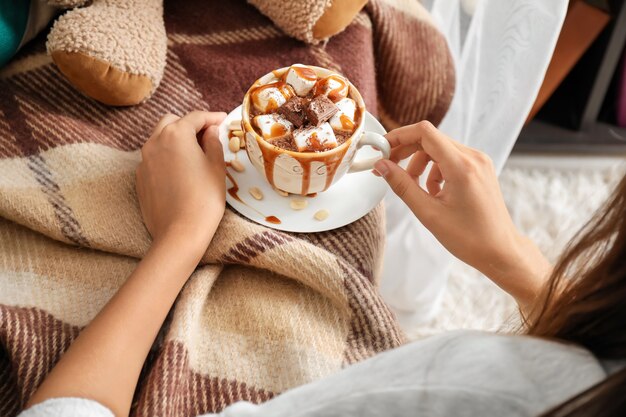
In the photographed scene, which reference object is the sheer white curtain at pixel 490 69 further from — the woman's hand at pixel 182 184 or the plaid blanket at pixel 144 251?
the woman's hand at pixel 182 184

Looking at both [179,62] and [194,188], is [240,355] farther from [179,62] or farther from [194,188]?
[179,62]

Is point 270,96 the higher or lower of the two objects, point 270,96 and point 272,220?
the higher

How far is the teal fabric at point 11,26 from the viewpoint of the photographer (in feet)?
2.10

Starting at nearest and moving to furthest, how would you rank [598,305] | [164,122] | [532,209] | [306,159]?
[598,305], [306,159], [164,122], [532,209]

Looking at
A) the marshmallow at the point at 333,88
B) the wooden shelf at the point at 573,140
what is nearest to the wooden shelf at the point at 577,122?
the wooden shelf at the point at 573,140

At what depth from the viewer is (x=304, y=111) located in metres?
0.54

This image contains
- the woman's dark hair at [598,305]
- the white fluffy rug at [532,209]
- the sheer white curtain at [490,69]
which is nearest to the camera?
the woman's dark hair at [598,305]

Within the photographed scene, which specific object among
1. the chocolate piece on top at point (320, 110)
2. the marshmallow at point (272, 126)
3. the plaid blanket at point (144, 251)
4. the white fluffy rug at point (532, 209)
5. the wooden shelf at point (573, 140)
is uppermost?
the chocolate piece on top at point (320, 110)

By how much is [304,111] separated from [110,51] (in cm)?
23

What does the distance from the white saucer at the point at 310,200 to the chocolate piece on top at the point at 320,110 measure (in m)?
0.09

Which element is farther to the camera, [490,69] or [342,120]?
[490,69]

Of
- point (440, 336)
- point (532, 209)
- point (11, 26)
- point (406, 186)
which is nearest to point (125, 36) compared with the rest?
point (11, 26)

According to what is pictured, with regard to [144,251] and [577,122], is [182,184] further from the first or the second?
[577,122]

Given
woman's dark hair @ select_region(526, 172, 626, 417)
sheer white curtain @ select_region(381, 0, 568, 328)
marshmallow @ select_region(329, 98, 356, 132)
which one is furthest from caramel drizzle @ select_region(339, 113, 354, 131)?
sheer white curtain @ select_region(381, 0, 568, 328)
